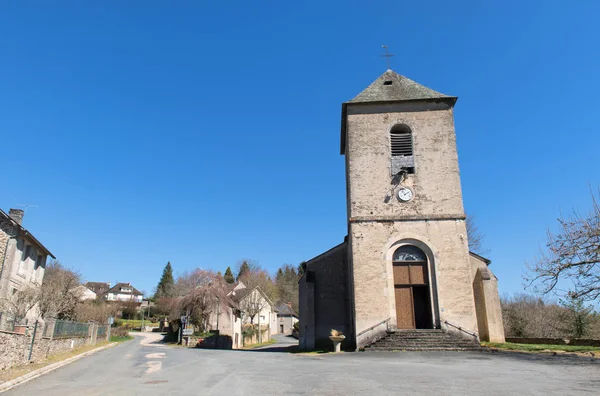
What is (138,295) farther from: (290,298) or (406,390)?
(406,390)

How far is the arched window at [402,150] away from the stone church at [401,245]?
0.05 metres

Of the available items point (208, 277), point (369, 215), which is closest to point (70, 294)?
point (208, 277)

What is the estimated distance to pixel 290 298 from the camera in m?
87.2

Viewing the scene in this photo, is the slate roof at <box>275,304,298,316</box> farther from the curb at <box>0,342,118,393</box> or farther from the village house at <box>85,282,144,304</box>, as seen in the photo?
the curb at <box>0,342,118,393</box>

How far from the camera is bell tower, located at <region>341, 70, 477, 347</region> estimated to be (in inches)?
749

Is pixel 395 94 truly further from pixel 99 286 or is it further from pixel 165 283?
pixel 99 286

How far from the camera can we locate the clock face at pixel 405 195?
2050cm

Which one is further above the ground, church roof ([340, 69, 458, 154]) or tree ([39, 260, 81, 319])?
church roof ([340, 69, 458, 154])

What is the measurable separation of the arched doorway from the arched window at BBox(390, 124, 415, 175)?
4.15 m

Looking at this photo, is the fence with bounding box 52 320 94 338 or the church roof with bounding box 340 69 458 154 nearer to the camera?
the fence with bounding box 52 320 94 338

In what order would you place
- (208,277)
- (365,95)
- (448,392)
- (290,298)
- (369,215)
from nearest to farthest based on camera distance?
(448,392) → (369,215) → (365,95) → (208,277) → (290,298)

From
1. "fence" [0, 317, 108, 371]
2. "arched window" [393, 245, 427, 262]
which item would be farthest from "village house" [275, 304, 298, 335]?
"arched window" [393, 245, 427, 262]

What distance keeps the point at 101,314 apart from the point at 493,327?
135 ft

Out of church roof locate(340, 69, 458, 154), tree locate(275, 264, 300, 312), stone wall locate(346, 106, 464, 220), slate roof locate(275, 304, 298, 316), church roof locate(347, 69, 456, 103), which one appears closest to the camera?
stone wall locate(346, 106, 464, 220)
